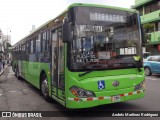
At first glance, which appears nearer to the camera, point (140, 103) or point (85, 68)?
point (85, 68)

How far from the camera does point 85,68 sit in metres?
6.84

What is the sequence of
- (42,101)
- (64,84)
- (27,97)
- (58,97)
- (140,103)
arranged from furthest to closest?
1. (27,97)
2. (42,101)
3. (140,103)
4. (58,97)
5. (64,84)

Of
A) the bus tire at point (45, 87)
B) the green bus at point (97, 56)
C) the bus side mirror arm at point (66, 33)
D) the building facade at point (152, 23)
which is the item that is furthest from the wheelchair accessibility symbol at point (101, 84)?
the building facade at point (152, 23)

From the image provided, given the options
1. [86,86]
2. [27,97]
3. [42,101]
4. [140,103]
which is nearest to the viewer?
[86,86]

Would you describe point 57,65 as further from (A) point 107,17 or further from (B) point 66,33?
(A) point 107,17

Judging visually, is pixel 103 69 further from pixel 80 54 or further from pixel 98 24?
pixel 98 24

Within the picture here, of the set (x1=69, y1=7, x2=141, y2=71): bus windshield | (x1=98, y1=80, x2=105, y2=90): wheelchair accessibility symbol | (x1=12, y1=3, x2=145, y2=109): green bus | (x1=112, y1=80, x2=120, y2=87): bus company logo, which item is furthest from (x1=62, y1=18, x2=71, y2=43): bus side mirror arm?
(x1=112, y1=80, x2=120, y2=87): bus company logo

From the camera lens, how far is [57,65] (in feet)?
26.0

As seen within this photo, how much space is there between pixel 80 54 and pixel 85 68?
39 centimetres

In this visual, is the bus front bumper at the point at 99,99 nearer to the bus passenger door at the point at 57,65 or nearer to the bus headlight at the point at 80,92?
the bus headlight at the point at 80,92

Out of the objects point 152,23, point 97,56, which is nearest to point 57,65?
point 97,56

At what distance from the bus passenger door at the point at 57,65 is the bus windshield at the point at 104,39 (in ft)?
2.43

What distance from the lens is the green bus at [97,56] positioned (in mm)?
6766

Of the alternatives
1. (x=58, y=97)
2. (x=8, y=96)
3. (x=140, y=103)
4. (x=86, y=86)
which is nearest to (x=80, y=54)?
(x=86, y=86)
